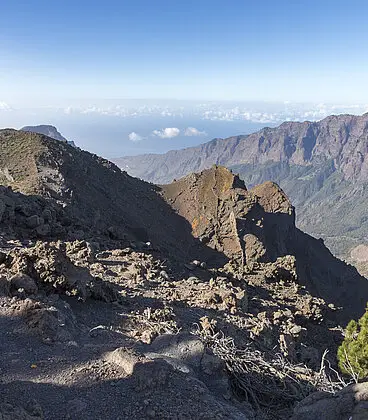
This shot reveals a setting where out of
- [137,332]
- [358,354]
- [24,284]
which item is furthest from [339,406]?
[358,354]

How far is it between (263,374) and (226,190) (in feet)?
113

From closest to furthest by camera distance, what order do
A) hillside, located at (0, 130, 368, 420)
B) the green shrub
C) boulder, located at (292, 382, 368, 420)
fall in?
boulder, located at (292, 382, 368, 420)
hillside, located at (0, 130, 368, 420)
the green shrub

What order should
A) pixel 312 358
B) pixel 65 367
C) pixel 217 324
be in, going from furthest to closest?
pixel 312 358 < pixel 217 324 < pixel 65 367

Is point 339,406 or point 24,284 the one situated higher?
point 24,284

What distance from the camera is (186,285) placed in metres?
15.2

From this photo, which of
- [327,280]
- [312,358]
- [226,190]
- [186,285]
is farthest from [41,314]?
[327,280]

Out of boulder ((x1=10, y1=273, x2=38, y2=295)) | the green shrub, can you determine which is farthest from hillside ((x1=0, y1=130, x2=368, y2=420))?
the green shrub

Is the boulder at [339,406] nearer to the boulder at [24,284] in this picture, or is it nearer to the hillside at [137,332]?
the hillside at [137,332]

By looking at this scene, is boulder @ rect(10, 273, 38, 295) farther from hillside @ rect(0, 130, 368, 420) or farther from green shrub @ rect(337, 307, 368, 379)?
green shrub @ rect(337, 307, 368, 379)

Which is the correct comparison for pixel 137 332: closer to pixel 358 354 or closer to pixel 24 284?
pixel 24 284

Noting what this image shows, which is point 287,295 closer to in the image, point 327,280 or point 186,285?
point 186,285

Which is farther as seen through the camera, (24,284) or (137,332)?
(24,284)

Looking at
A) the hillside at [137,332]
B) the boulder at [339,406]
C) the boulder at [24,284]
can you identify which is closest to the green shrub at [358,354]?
the hillside at [137,332]

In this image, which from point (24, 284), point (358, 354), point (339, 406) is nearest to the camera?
point (339, 406)
